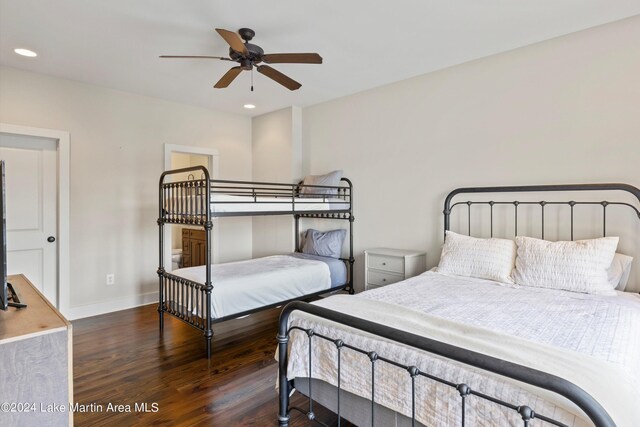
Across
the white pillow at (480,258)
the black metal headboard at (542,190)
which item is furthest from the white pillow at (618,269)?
the white pillow at (480,258)

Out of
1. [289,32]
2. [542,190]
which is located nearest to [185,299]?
[289,32]

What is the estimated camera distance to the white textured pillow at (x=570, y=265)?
2.19m

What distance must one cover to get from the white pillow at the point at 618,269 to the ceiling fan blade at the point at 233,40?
112 inches

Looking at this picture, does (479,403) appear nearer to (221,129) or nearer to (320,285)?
(320,285)

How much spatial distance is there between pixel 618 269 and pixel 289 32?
9.21ft

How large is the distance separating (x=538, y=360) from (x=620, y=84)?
7.46ft

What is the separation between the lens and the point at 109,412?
2.05 metres

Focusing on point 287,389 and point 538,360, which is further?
point 287,389

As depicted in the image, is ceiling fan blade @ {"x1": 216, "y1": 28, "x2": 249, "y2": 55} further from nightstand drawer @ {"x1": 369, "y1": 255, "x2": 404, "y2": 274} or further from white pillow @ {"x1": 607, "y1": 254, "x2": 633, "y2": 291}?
white pillow @ {"x1": 607, "y1": 254, "x2": 633, "y2": 291}

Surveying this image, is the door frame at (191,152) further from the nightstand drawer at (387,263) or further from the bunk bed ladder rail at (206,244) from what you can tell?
the nightstand drawer at (387,263)

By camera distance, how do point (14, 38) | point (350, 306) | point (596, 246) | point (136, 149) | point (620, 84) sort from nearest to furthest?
point (350, 306), point (596, 246), point (620, 84), point (14, 38), point (136, 149)

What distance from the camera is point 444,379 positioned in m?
1.24

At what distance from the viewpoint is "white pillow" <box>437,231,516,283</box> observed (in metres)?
2.56

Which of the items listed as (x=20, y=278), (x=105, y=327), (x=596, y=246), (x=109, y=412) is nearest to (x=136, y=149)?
(x=105, y=327)
